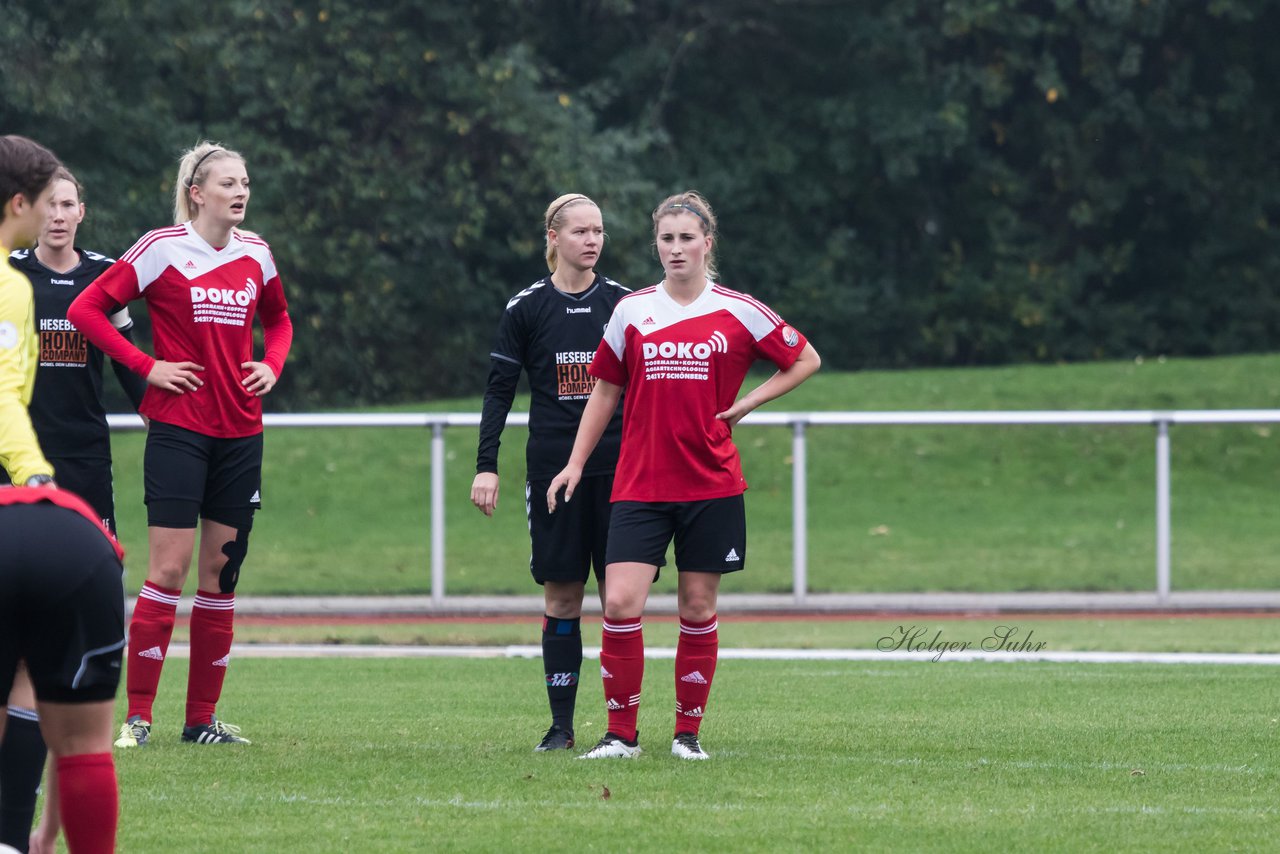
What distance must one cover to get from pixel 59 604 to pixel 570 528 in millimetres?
3186

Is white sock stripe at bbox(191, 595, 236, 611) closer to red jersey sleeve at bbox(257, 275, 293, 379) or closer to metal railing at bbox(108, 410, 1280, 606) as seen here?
red jersey sleeve at bbox(257, 275, 293, 379)

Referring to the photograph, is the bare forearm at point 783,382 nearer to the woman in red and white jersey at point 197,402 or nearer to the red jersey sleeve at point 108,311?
the woman in red and white jersey at point 197,402

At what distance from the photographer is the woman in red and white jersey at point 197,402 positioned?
22.7 feet

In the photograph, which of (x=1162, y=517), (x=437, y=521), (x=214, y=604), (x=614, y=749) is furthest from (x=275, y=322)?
(x=1162, y=517)

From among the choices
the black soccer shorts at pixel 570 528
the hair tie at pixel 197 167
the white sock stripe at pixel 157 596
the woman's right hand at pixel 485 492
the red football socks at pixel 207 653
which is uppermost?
the hair tie at pixel 197 167

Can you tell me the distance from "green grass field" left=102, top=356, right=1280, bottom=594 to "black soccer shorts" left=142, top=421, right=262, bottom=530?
31.7 feet

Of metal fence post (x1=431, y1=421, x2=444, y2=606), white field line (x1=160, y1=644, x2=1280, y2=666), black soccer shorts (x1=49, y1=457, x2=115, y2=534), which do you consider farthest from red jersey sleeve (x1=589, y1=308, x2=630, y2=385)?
metal fence post (x1=431, y1=421, x2=444, y2=606)

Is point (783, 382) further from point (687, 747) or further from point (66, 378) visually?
point (66, 378)

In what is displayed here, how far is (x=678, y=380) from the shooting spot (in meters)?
6.63

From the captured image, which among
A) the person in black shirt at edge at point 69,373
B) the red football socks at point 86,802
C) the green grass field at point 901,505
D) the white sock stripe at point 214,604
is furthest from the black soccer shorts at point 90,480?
the green grass field at point 901,505

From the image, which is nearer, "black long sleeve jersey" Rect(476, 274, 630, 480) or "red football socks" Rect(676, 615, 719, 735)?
"red football socks" Rect(676, 615, 719, 735)

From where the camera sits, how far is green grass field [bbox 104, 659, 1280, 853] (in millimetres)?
5332

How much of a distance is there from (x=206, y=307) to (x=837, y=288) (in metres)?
28.9

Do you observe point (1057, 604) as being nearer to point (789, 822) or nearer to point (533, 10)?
point (789, 822)
